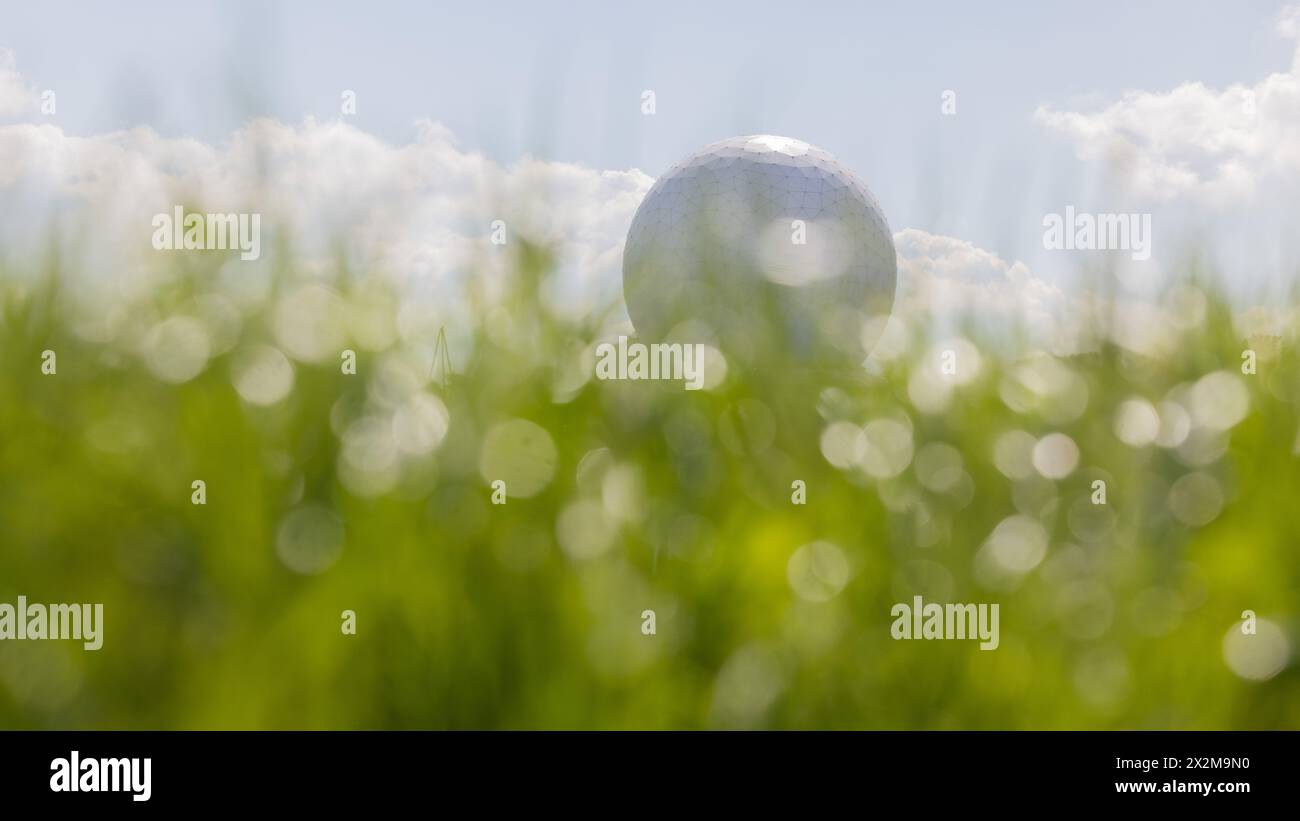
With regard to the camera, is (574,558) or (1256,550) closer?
(574,558)

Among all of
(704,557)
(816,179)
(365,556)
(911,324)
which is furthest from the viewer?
(816,179)

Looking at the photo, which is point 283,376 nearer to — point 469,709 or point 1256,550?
point 469,709

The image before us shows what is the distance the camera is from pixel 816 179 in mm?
12016

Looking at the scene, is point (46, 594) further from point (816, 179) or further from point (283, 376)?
point (816, 179)

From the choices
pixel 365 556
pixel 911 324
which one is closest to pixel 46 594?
pixel 365 556

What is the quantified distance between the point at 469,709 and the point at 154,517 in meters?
0.75

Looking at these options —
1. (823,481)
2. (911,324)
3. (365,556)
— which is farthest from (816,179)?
(365,556)
